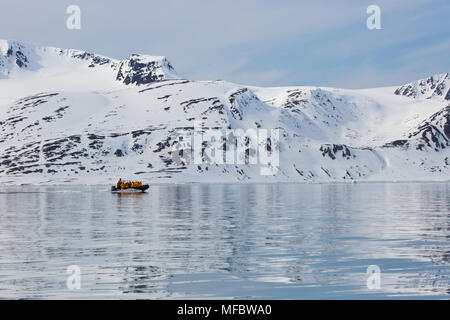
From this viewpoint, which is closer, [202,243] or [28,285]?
[28,285]

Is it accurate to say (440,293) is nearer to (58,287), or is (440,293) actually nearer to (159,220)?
(58,287)

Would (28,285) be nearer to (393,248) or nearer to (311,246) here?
(311,246)

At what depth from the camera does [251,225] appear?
57250 millimetres

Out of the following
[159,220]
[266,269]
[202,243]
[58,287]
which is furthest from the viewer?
[159,220]

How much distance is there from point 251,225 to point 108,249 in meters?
19.6

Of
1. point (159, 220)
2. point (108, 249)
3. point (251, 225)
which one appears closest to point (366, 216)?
point (251, 225)

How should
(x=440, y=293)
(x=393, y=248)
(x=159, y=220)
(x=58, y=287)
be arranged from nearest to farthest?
(x=440, y=293)
(x=58, y=287)
(x=393, y=248)
(x=159, y=220)

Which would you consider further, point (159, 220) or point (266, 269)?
point (159, 220)

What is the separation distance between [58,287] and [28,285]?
158cm
